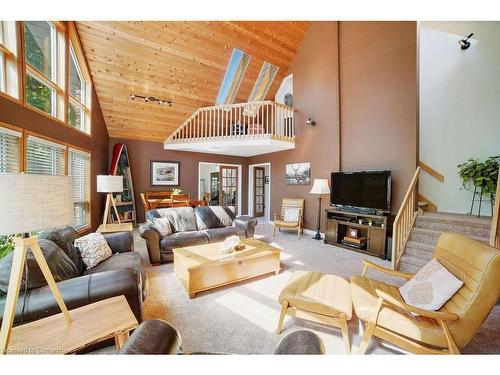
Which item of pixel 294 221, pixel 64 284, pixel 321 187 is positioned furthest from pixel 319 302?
pixel 294 221

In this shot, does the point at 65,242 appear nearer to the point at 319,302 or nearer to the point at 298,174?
the point at 319,302

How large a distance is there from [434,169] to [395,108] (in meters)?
1.62

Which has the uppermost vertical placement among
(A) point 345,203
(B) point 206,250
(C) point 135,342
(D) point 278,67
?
(D) point 278,67

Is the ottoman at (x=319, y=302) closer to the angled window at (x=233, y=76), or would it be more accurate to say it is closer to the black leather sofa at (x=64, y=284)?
the black leather sofa at (x=64, y=284)

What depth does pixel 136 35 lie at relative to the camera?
4039 mm

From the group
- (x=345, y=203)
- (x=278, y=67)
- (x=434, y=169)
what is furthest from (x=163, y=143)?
(x=434, y=169)

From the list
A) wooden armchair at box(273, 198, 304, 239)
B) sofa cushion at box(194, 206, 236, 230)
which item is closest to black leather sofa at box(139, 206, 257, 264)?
sofa cushion at box(194, 206, 236, 230)

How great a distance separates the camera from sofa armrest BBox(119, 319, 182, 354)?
34.9 inches

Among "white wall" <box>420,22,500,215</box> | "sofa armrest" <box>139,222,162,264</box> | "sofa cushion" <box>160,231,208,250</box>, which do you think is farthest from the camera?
"white wall" <box>420,22,500,215</box>

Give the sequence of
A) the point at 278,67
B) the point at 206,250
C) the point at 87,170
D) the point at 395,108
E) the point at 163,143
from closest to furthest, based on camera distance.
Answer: the point at 206,250, the point at 395,108, the point at 87,170, the point at 278,67, the point at 163,143

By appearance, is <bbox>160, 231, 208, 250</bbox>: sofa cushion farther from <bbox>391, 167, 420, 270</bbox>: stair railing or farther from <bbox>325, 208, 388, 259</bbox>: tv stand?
<bbox>391, 167, 420, 270</bbox>: stair railing

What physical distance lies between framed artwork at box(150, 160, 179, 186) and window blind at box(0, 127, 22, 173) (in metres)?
4.09

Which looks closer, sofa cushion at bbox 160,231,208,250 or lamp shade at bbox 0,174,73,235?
lamp shade at bbox 0,174,73,235

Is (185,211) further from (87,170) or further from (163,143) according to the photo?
(163,143)
